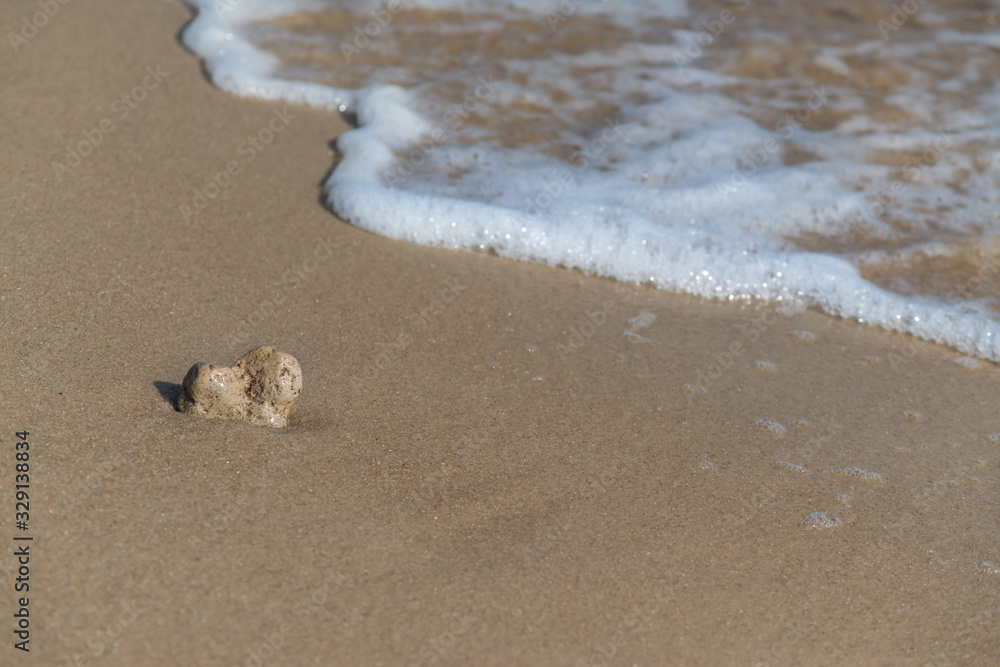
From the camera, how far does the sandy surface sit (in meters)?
1.74

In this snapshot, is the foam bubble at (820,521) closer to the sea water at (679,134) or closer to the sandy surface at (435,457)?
the sandy surface at (435,457)

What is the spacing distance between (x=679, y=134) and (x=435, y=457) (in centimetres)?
247

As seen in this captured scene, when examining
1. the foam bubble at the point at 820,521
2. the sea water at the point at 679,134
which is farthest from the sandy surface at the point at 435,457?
the sea water at the point at 679,134

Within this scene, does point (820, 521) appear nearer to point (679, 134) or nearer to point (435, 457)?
point (435, 457)

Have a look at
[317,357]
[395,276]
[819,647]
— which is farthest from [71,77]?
[819,647]

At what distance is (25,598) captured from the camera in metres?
1.63

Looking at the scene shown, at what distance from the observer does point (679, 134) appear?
404 centimetres

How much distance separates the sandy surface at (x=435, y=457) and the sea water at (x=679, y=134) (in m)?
0.19

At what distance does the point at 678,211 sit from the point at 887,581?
186 centimetres

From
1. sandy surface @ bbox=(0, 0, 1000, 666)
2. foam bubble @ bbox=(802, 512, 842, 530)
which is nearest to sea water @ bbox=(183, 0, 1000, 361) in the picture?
sandy surface @ bbox=(0, 0, 1000, 666)

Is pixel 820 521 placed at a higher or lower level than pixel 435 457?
lower

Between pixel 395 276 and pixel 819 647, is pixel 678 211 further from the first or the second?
pixel 819 647

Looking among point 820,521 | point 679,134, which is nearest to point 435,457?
point 820,521

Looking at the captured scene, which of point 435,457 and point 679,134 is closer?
point 435,457
